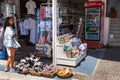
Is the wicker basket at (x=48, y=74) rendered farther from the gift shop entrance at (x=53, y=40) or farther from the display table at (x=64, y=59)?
the display table at (x=64, y=59)

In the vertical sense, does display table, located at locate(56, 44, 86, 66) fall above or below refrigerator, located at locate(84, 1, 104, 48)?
below

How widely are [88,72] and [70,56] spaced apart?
2.75 ft

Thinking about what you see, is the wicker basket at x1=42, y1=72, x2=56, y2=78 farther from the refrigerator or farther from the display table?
the refrigerator

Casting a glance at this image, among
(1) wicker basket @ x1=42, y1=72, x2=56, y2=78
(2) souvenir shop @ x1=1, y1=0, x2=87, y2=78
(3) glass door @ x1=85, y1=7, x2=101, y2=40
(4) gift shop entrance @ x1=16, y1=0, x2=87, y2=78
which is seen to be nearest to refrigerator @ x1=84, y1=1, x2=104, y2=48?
(3) glass door @ x1=85, y1=7, x2=101, y2=40

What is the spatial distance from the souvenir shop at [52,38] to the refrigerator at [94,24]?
3.02ft

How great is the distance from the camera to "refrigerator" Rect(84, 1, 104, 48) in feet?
34.2

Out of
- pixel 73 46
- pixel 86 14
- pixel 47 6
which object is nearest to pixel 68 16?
pixel 86 14

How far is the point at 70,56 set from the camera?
7.98 m

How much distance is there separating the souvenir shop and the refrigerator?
3.02 feet

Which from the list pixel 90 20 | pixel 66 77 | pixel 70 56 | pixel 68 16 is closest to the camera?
pixel 66 77

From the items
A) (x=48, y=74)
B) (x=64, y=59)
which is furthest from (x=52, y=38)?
(x=48, y=74)

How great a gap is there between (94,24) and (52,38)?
3207mm

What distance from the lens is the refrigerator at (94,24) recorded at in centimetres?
1042

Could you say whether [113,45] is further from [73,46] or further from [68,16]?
[73,46]
